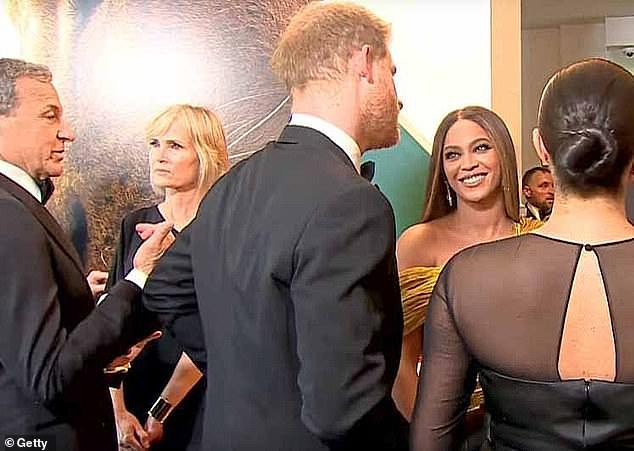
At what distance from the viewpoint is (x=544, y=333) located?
45.6 inches

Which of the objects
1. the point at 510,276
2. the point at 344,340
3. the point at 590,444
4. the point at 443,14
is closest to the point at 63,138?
the point at 344,340

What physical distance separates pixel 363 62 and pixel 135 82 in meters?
1.64

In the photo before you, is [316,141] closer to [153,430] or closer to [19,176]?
[19,176]

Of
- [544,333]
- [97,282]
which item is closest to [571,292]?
[544,333]

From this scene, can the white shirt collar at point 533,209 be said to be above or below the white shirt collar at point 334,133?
below

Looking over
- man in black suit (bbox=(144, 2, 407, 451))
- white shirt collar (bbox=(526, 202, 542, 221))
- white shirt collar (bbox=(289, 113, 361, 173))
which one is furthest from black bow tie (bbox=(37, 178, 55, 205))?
white shirt collar (bbox=(526, 202, 542, 221))

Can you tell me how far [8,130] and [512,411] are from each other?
103 centimetres

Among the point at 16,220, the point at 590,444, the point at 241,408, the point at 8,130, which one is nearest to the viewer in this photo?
the point at 590,444

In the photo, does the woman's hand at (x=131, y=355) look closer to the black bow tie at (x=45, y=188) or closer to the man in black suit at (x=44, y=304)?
the man in black suit at (x=44, y=304)

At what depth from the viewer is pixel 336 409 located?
1.19 metres

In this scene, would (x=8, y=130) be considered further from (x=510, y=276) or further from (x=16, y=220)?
(x=510, y=276)

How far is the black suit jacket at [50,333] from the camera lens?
140cm

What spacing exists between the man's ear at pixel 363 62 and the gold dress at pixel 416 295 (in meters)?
0.68

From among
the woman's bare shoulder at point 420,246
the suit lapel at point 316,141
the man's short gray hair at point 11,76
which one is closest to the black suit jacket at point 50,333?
the man's short gray hair at point 11,76
